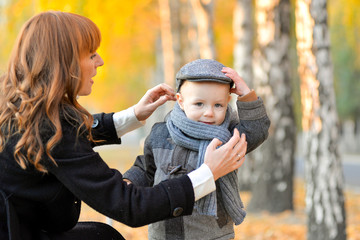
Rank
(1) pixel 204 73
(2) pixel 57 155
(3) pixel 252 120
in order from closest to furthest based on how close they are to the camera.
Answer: (2) pixel 57 155
(1) pixel 204 73
(3) pixel 252 120

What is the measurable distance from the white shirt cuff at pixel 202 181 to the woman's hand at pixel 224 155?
0.03 m

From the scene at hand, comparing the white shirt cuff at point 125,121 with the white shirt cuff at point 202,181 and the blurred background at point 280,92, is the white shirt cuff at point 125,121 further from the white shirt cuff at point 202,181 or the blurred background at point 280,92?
the white shirt cuff at point 202,181

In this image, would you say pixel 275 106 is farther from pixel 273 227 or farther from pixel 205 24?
pixel 205 24

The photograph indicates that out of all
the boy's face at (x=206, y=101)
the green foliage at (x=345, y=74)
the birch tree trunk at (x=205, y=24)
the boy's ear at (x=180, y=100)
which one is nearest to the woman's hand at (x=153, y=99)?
the boy's ear at (x=180, y=100)

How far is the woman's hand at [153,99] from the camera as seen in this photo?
3121mm

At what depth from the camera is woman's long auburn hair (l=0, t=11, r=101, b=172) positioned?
2320 mm

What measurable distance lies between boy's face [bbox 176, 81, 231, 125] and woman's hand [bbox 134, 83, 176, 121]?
14.7 inches

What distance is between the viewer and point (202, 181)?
8.11ft

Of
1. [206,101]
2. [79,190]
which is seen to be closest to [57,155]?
[79,190]

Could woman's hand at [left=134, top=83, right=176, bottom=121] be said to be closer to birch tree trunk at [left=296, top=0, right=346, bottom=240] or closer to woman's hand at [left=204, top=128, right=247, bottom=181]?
woman's hand at [left=204, top=128, right=247, bottom=181]

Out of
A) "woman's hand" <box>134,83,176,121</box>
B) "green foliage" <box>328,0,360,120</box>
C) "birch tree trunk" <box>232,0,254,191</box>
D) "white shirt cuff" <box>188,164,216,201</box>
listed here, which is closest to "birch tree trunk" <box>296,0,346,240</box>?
"woman's hand" <box>134,83,176,121</box>

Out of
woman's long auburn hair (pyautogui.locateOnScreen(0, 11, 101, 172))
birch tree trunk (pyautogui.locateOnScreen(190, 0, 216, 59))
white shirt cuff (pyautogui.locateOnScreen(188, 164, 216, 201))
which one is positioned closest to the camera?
woman's long auburn hair (pyautogui.locateOnScreen(0, 11, 101, 172))

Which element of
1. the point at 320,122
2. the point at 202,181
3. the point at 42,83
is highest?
the point at 42,83

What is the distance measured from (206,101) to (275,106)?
6.17 meters
